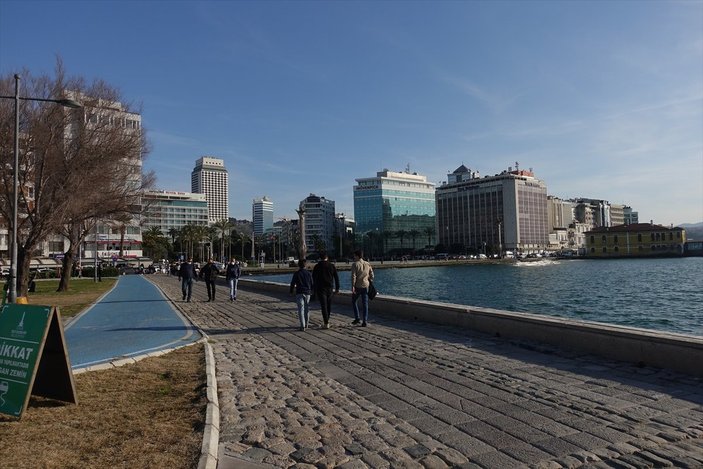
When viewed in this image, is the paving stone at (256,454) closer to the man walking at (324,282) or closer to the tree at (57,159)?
the man walking at (324,282)

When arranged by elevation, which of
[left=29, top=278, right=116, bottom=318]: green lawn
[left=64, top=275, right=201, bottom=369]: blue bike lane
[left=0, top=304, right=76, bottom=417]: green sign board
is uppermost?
[left=0, top=304, right=76, bottom=417]: green sign board

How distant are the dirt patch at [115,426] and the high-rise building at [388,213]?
548 feet

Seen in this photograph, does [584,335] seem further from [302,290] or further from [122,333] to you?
[122,333]

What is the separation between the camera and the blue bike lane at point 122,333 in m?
8.85

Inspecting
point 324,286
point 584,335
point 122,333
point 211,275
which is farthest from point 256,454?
point 211,275

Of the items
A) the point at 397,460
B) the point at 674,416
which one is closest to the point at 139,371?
the point at 397,460

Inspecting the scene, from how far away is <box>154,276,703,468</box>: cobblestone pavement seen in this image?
419 cm

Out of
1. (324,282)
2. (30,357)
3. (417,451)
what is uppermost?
(324,282)

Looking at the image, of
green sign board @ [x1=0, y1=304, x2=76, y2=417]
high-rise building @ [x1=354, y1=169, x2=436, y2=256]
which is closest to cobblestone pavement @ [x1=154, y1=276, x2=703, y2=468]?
green sign board @ [x1=0, y1=304, x2=76, y2=417]

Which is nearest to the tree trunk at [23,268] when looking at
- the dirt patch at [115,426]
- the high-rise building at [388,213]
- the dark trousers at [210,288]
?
the dark trousers at [210,288]

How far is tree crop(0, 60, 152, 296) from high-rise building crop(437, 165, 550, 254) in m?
147

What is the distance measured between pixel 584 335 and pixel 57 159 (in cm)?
2108

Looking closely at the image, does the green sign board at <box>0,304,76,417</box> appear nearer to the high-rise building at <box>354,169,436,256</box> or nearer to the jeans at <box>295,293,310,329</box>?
the jeans at <box>295,293,310,329</box>

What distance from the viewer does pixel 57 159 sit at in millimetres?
21422
